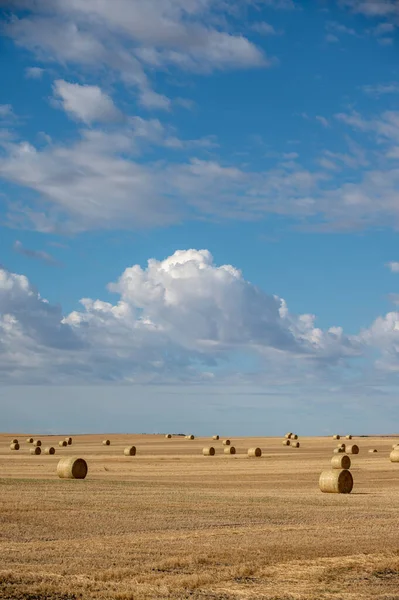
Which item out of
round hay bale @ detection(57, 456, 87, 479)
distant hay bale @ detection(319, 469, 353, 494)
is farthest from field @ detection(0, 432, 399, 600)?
round hay bale @ detection(57, 456, 87, 479)

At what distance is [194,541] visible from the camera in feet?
66.8

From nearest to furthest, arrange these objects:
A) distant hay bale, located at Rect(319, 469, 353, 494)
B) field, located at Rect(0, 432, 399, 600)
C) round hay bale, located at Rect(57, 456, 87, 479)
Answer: field, located at Rect(0, 432, 399, 600) → distant hay bale, located at Rect(319, 469, 353, 494) → round hay bale, located at Rect(57, 456, 87, 479)

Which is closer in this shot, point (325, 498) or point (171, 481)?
point (325, 498)

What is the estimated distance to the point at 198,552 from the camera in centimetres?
1861

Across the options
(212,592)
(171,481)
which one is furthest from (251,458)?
(212,592)

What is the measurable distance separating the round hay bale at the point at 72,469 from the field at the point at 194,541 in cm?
98

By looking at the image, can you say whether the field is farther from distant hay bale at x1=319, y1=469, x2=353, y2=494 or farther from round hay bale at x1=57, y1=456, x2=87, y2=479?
round hay bale at x1=57, y1=456, x2=87, y2=479

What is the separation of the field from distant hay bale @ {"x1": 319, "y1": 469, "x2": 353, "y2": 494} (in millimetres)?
579

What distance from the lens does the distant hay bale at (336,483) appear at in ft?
111

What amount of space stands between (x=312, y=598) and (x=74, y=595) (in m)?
3.74

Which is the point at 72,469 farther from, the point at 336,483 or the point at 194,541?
the point at 194,541

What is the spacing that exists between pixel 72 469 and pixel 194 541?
1905cm

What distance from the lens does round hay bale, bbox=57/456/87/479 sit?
127ft

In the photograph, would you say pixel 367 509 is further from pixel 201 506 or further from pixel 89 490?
pixel 89 490
